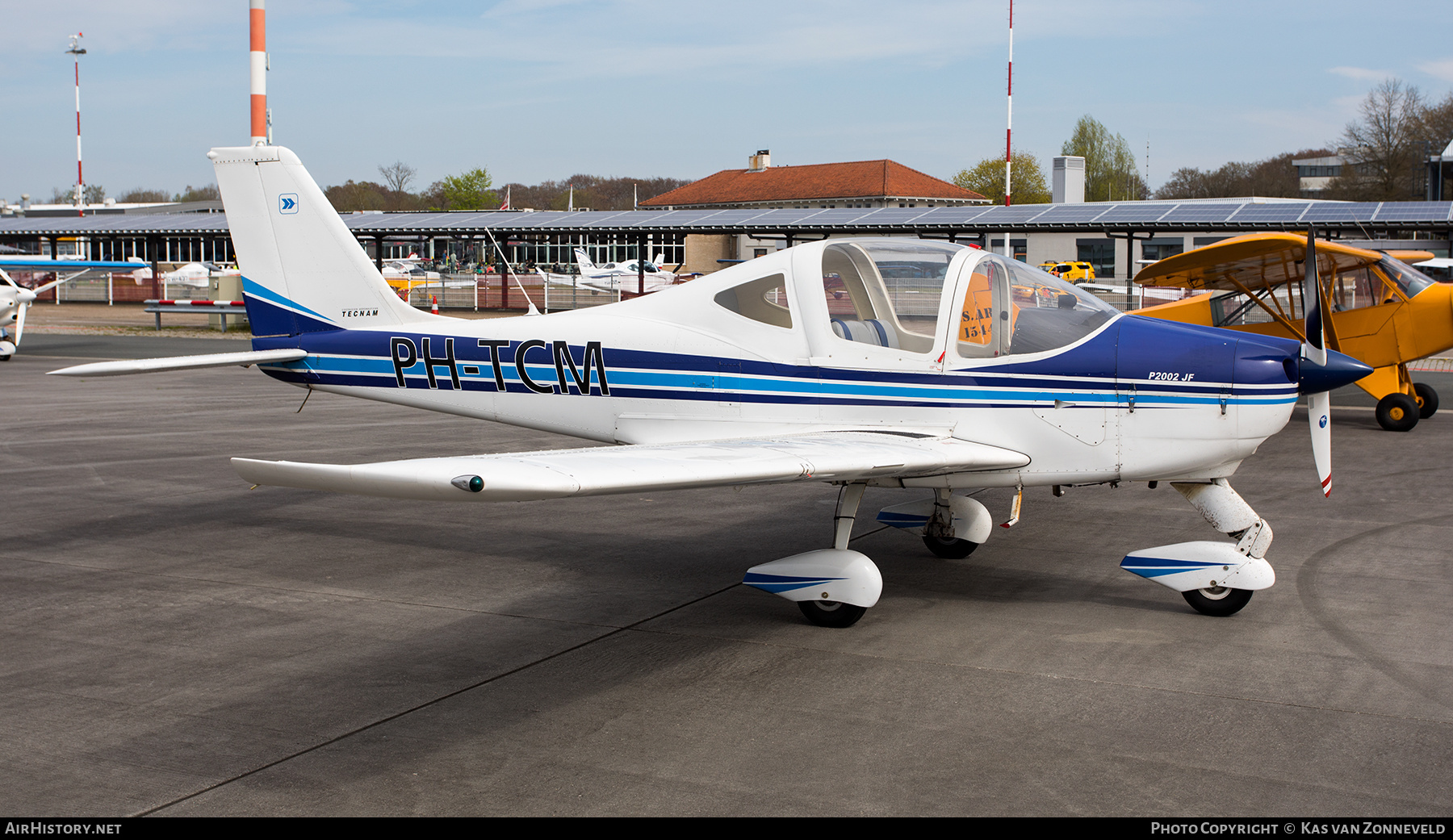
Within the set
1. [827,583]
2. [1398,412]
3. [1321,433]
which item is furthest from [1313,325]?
[1398,412]

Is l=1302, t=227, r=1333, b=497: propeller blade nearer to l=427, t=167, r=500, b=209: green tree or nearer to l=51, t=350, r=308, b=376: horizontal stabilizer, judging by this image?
l=51, t=350, r=308, b=376: horizontal stabilizer

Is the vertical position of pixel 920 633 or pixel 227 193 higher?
pixel 227 193

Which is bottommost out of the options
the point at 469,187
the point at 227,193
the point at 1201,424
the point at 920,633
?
the point at 920,633

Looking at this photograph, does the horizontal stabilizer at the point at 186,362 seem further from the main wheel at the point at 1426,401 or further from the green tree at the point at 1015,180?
the green tree at the point at 1015,180

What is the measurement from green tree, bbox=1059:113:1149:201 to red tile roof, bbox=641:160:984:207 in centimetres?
1980

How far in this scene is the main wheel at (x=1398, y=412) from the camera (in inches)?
535

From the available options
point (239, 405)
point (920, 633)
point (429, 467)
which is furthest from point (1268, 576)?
point (239, 405)

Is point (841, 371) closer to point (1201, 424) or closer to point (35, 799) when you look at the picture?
point (1201, 424)

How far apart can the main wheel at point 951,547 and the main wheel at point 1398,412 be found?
8.94 metres

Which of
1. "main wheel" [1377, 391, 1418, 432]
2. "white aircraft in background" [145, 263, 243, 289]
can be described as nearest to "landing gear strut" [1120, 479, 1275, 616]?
"main wheel" [1377, 391, 1418, 432]

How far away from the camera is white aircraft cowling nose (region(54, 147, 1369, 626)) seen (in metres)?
5.93

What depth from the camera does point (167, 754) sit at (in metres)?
4.23

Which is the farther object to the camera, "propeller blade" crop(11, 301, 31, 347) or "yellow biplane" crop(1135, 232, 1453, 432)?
"propeller blade" crop(11, 301, 31, 347)
